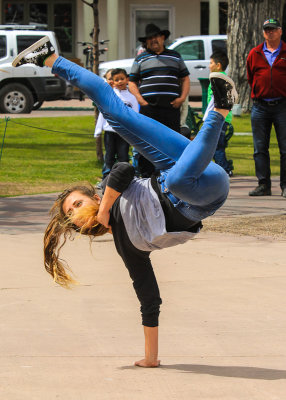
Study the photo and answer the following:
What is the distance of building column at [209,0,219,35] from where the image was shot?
103 feet

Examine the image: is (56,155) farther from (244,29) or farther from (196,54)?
(196,54)

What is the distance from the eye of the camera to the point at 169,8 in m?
33.5

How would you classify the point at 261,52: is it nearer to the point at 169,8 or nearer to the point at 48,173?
the point at 48,173

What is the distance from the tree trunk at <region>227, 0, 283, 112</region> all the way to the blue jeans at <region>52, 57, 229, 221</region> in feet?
50.9

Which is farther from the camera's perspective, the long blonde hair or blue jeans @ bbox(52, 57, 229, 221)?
the long blonde hair

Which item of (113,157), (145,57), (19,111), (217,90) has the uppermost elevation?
(217,90)

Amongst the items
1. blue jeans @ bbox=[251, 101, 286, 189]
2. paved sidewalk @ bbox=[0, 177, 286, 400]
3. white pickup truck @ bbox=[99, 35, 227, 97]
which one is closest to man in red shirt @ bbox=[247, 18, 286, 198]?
blue jeans @ bbox=[251, 101, 286, 189]

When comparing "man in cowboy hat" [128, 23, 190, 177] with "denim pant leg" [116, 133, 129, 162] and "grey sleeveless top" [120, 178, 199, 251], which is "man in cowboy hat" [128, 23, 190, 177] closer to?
"denim pant leg" [116, 133, 129, 162]

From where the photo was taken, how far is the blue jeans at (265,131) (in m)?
10.1

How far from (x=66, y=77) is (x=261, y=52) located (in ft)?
19.3

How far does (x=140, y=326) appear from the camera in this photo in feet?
17.2

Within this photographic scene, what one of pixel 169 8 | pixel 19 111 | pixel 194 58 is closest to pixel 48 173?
pixel 19 111

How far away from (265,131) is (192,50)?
15130 millimetres

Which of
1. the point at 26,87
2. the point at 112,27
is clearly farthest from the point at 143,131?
the point at 112,27
